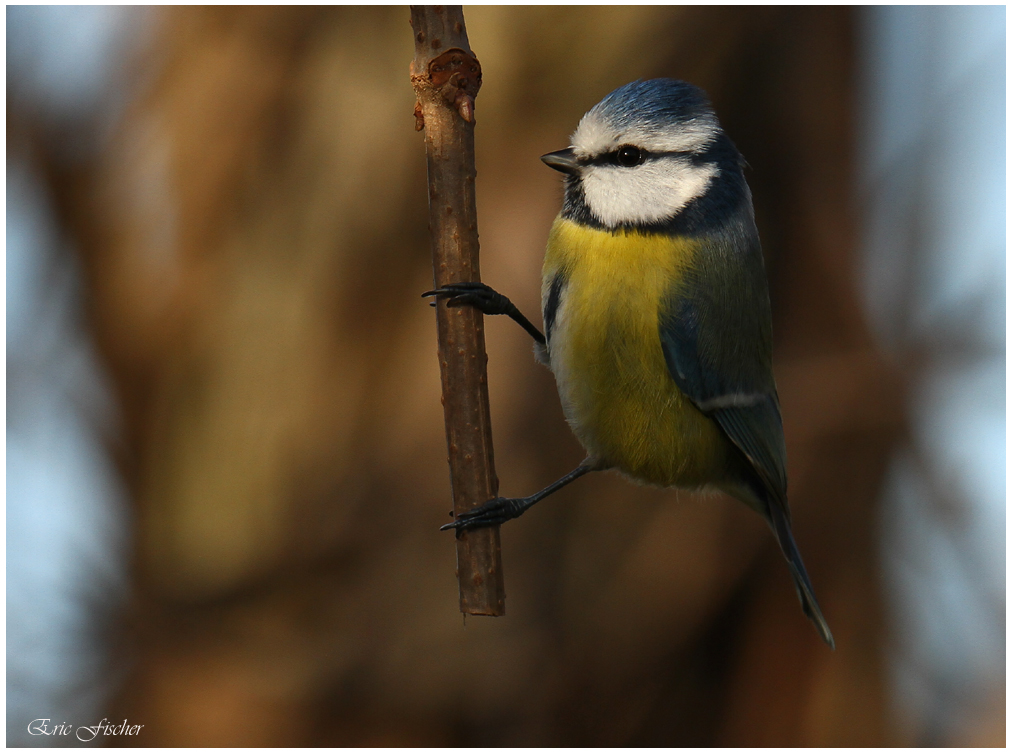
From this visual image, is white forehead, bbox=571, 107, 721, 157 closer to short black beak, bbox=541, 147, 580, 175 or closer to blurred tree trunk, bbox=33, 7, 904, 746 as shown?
short black beak, bbox=541, 147, 580, 175

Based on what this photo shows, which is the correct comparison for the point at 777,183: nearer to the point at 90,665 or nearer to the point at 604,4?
the point at 604,4

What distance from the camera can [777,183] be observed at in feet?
7.52

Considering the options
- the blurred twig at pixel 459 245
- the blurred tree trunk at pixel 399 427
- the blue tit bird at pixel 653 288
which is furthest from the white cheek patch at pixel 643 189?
the blurred tree trunk at pixel 399 427

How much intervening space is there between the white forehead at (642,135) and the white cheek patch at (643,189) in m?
0.02

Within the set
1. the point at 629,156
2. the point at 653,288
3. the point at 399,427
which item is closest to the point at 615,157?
the point at 629,156

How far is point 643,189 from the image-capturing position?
4.12 ft

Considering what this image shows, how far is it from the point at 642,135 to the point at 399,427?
112cm

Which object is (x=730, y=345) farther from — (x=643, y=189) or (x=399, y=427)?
(x=399, y=427)

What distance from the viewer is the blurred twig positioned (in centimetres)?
91

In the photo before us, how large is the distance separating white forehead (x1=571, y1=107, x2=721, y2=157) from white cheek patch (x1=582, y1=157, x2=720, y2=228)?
2 cm

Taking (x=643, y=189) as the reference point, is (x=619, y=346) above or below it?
below

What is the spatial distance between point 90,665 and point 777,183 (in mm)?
2223

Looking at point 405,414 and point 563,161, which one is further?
point 405,414

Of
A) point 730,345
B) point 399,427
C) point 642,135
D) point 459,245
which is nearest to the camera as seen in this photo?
point 459,245
